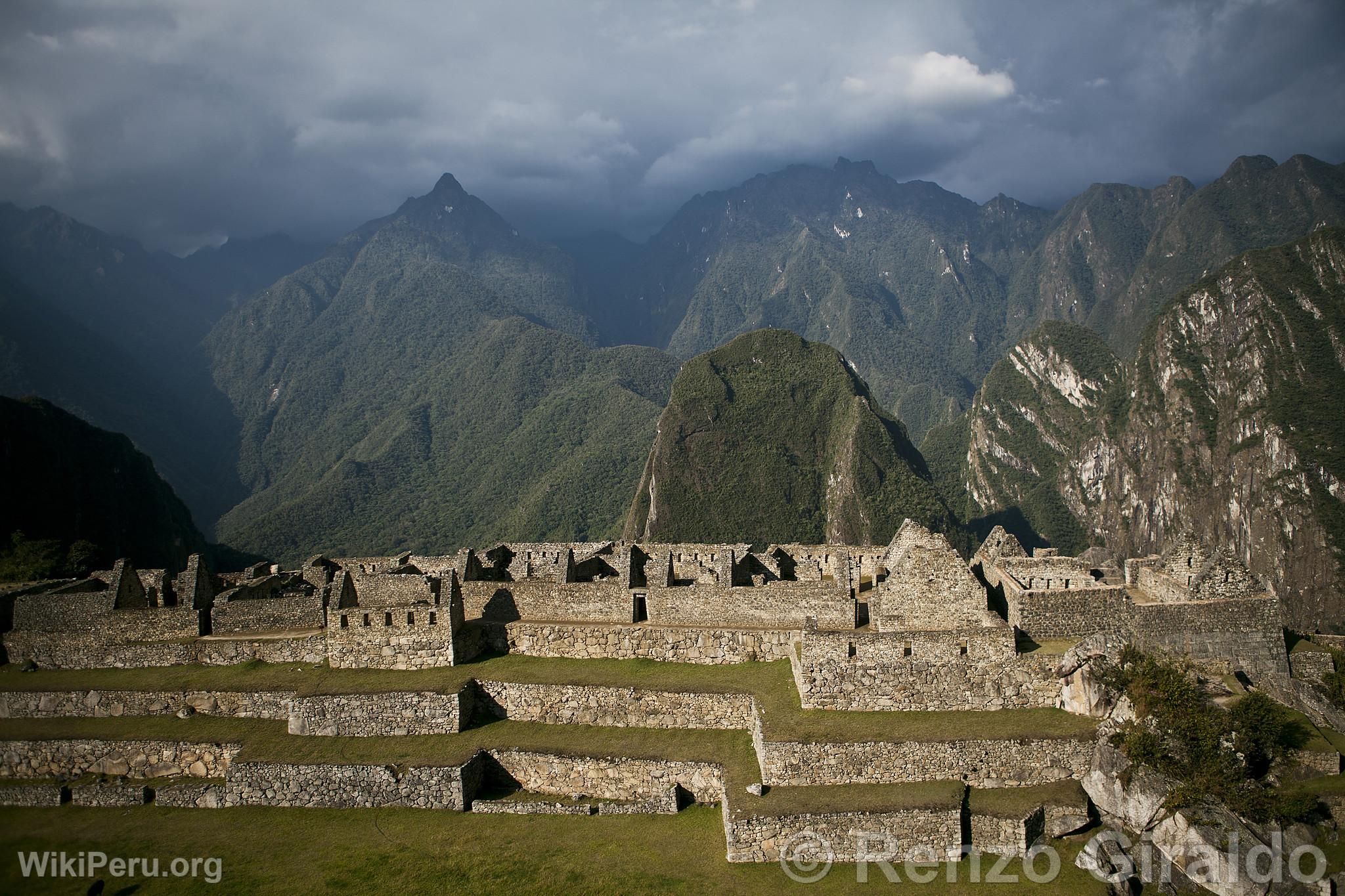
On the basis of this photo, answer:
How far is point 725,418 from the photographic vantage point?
5531 inches

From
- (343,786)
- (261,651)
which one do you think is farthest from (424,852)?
(261,651)

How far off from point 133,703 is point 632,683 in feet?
43.8

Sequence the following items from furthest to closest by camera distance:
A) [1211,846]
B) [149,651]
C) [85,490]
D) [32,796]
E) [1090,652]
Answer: [85,490], [149,651], [32,796], [1090,652], [1211,846]

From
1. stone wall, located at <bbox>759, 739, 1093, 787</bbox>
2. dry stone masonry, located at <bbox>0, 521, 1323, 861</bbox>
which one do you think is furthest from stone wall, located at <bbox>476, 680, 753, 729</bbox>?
stone wall, located at <bbox>759, 739, 1093, 787</bbox>

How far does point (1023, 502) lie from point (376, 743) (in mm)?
185517

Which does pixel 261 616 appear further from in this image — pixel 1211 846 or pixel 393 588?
pixel 1211 846

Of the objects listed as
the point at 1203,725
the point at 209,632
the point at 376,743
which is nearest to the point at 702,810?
the point at 376,743

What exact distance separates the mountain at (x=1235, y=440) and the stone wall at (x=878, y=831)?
119127 mm

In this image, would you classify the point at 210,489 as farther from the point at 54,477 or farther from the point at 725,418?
the point at 725,418

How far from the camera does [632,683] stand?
19984mm

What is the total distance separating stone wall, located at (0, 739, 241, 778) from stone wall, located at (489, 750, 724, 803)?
23.3ft

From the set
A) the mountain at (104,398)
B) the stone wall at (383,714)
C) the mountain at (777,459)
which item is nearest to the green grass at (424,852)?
the stone wall at (383,714)

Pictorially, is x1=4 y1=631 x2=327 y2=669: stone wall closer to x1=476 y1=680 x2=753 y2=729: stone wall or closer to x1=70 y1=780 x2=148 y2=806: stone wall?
x1=70 y1=780 x2=148 y2=806: stone wall

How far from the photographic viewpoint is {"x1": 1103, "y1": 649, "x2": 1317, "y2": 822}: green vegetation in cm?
1488
